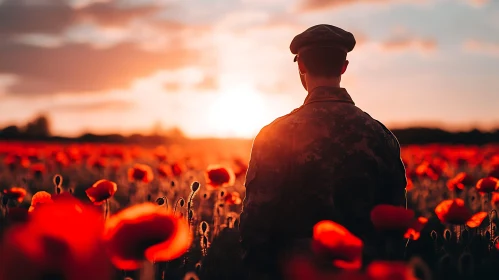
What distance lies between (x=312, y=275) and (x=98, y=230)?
789mm

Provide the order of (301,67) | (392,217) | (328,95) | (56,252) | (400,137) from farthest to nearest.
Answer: (400,137) < (301,67) < (328,95) < (392,217) < (56,252)

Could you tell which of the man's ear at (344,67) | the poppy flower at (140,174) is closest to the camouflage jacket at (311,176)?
the man's ear at (344,67)

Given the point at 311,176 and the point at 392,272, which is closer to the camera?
the point at 392,272

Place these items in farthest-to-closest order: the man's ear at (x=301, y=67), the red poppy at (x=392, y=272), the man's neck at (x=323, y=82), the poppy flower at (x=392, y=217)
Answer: the man's ear at (x=301, y=67) < the man's neck at (x=323, y=82) < the poppy flower at (x=392, y=217) < the red poppy at (x=392, y=272)

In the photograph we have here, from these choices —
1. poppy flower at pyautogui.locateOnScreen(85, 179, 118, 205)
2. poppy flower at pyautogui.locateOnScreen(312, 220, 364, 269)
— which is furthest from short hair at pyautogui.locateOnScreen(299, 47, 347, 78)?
poppy flower at pyautogui.locateOnScreen(85, 179, 118, 205)

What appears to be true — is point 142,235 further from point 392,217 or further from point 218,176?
point 218,176

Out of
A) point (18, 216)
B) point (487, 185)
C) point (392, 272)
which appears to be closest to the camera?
point (392, 272)

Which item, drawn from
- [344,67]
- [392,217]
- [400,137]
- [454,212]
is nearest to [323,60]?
[344,67]

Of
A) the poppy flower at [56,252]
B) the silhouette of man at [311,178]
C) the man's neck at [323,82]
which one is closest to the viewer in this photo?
the poppy flower at [56,252]

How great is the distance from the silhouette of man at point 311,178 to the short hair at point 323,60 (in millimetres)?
233

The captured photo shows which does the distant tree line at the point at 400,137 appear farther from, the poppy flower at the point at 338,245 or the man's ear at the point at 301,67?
the poppy flower at the point at 338,245

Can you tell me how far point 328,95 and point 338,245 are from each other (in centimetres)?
184

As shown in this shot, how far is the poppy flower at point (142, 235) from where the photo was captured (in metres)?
2.27

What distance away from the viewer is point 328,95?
395 cm
